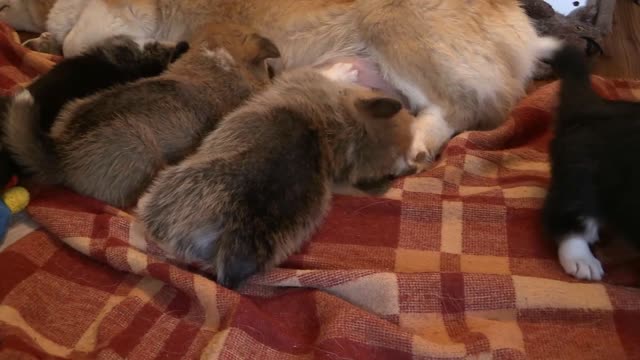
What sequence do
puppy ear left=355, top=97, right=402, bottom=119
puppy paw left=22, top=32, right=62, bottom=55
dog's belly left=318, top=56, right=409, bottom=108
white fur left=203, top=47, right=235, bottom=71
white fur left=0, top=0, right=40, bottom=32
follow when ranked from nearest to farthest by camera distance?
puppy ear left=355, top=97, right=402, bottom=119, white fur left=203, top=47, right=235, bottom=71, dog's belly left=318, top=56, right=409, bottom=108, puppy paw left=22, top=32, right=62, bottom=55, white fur left=0, top=0, right=40, bottom=32

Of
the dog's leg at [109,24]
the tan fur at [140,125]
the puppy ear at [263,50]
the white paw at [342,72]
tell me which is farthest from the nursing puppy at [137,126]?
the dog's leg at [109,24]

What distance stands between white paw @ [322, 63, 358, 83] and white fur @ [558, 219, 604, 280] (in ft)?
2.95

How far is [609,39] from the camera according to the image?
282 centimetres

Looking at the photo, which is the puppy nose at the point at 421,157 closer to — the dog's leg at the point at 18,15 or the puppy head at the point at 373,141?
the puppy head at the point at 373,141

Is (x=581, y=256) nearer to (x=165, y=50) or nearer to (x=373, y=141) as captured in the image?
(x=373, y=141)

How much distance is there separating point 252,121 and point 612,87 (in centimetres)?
138

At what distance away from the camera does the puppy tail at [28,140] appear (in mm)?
1797

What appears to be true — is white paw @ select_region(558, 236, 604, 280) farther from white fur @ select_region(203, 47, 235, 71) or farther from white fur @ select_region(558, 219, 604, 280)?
white fur @ select_region(203, 47, 235, 71)

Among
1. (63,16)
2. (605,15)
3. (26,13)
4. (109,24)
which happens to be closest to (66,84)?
(109,24)

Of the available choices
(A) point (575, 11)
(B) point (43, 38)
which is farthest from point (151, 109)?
(A) point (575, 11)

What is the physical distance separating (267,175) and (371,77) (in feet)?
2.75

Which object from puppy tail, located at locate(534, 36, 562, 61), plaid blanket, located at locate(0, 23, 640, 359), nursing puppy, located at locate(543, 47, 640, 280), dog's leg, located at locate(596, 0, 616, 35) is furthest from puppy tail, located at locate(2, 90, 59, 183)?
dog's leg, located at locate(596, 0, 616, 35)

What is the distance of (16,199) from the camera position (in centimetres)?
186

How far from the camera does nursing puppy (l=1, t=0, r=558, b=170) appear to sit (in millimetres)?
2158
